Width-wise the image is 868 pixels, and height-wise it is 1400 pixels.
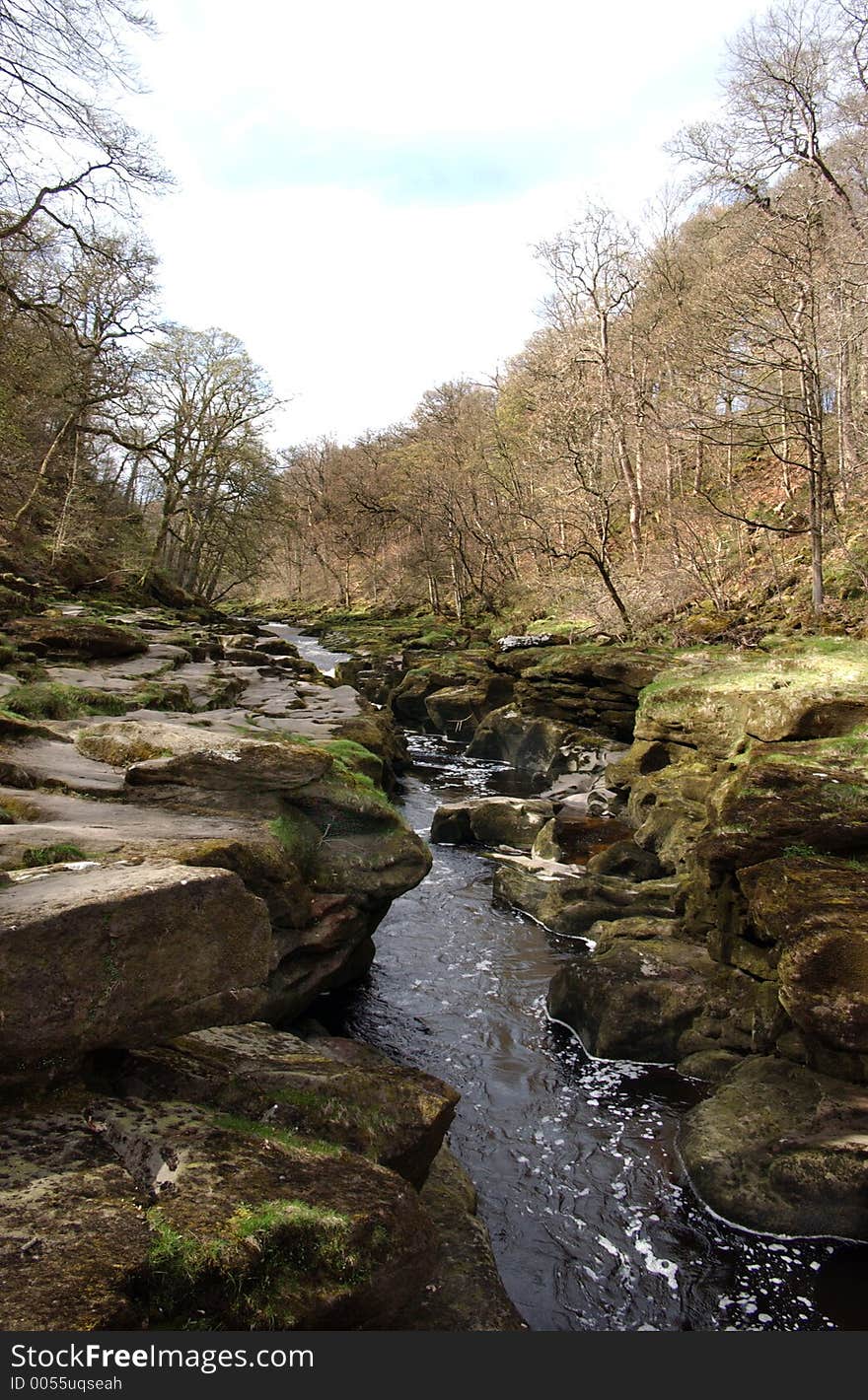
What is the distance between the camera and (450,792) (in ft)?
49.2

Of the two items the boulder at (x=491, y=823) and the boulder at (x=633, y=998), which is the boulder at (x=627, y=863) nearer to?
→ the boulder at (x=491, y=823)

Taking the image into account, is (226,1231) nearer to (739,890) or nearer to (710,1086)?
(710,1086)

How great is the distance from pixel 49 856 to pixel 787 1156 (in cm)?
445

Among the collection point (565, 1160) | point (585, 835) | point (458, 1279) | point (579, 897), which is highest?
point (585, 835)

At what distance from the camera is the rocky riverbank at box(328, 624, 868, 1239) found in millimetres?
4484

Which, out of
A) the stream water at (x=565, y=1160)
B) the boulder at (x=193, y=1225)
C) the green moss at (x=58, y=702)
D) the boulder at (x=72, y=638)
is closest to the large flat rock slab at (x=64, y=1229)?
the boulder at (x=193, y=1225)

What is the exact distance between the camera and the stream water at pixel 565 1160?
3885mm

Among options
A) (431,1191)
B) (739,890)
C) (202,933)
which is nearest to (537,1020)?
(739,890)

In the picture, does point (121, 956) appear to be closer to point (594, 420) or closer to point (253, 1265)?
point (253, 1265)

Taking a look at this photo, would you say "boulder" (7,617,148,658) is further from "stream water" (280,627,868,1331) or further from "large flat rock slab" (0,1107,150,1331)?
"large flat rock slab" (0,1107,150,1331)

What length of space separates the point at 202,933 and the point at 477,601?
109ft

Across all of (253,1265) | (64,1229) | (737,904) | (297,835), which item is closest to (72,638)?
(297,835)

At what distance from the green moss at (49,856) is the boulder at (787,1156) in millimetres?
4040

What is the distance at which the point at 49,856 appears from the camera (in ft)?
13.6
